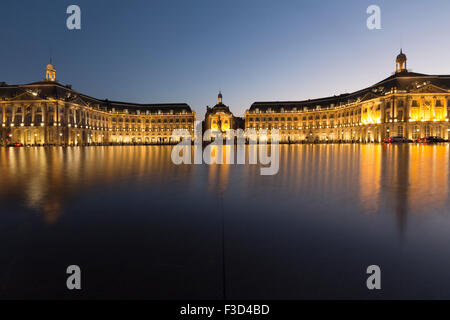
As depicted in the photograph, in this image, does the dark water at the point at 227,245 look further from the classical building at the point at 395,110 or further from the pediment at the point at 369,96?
the pediment at the point at 369,96

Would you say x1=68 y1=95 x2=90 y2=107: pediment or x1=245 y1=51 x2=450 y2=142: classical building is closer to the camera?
x1=245 y1=51 x2=450 y2=142: classical building

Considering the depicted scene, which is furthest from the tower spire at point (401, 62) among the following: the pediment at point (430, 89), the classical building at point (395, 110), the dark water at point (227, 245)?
the dark water at point (227, 245)

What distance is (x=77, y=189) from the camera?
582 centimetres

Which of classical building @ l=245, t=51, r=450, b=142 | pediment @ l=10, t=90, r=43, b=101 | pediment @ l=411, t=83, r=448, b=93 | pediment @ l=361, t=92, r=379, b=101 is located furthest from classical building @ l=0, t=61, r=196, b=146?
pediment @ l=411, t=83, r=448, b=93

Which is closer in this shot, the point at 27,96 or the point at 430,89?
the point at 430,89

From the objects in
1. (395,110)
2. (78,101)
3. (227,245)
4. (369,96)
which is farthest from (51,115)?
(395,110)

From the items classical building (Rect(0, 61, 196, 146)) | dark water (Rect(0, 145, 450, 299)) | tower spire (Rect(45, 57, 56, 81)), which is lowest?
dark water (Rect(0, 145, 450, 299))

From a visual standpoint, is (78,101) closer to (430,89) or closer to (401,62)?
(401,62)

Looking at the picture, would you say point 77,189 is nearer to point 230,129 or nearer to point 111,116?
point 230,129

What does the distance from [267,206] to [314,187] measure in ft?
7.34

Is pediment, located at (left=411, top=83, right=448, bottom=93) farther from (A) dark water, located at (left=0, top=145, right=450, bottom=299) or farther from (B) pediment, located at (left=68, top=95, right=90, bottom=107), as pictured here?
(B) pediment, located at (left=68, top=95, right=90, bottom=107)

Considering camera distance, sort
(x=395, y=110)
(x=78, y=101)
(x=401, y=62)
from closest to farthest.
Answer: (x=395, y=110)
(x=401, y=62)
(x=78, y=101)
